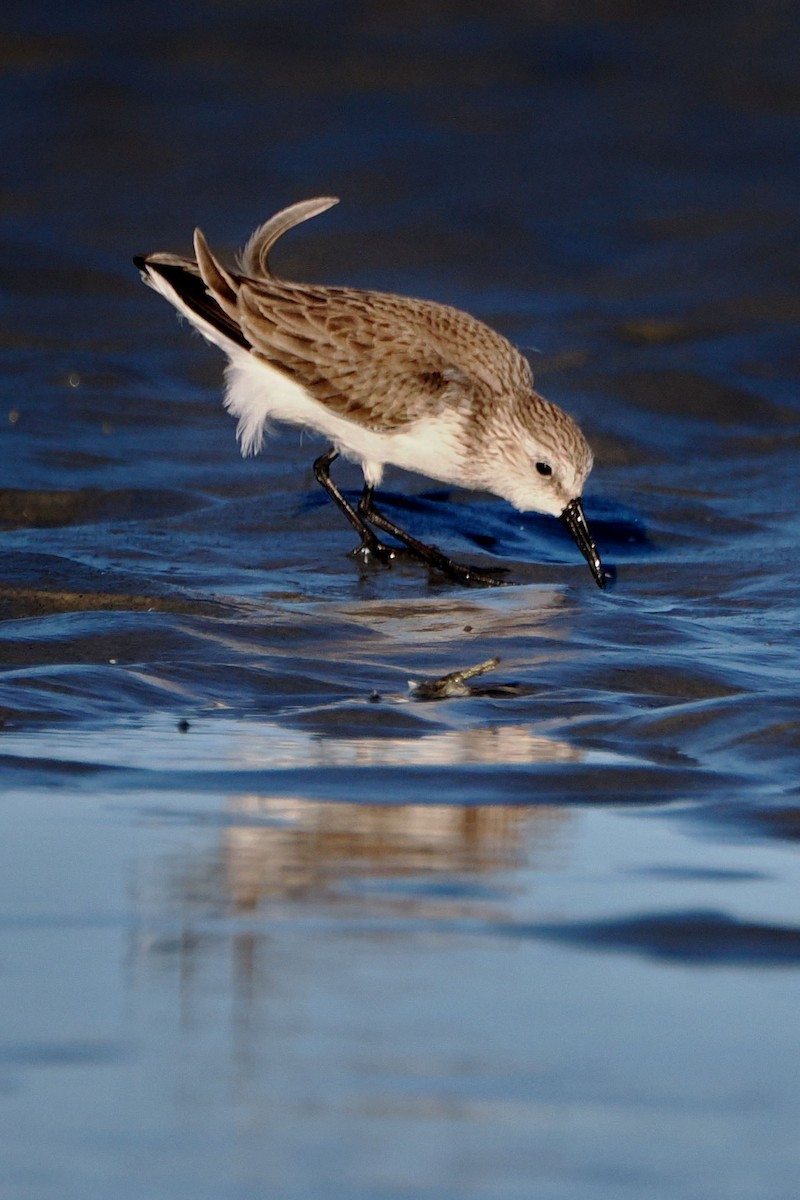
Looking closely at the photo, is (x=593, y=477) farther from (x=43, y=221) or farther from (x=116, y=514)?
(x=43, y=221)

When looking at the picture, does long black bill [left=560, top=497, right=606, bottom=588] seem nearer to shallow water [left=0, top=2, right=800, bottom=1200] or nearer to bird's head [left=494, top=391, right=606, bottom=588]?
bird's head [left=494, top=391, right=606, bottom=588]

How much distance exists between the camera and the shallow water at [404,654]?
2080 mm

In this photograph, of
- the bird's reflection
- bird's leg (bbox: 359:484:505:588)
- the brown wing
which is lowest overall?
the bird's reflection

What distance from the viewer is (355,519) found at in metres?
7.21

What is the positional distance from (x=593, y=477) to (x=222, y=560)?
2.34 metres

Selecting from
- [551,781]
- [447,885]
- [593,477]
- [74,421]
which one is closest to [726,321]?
[593,477]

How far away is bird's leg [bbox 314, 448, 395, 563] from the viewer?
280 inches

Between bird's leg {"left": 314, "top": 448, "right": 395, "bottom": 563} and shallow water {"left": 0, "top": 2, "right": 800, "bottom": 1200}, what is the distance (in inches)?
8.1

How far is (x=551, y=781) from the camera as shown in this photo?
362 centimetres

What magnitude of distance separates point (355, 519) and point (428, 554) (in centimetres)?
40

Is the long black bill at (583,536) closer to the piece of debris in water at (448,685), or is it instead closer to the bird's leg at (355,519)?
the bird's leg at (355,519)


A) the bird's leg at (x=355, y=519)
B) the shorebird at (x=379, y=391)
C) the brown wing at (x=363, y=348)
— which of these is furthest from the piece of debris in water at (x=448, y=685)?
the brown wing at (x=363, y=348)

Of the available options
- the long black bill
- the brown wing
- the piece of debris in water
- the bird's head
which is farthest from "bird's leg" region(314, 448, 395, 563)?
the piece of debris in water

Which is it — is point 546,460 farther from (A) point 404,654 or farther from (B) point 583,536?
(A) point 404,654
